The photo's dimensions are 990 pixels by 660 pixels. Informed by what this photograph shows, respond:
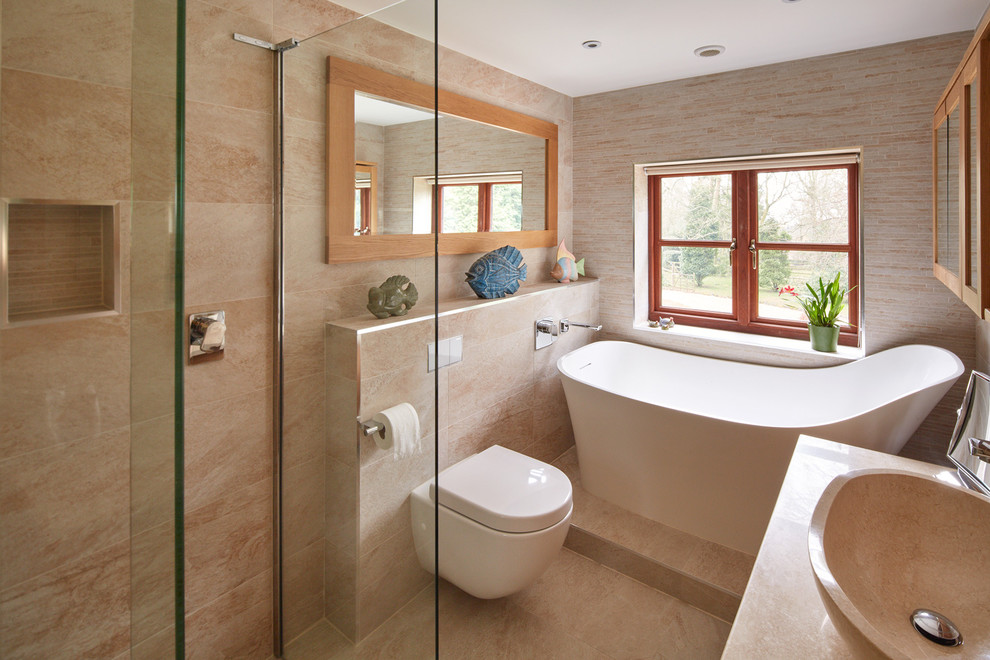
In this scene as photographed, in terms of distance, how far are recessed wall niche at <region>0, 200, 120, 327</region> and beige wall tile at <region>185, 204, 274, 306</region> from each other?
85cm

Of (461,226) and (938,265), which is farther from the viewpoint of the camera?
(461,226)

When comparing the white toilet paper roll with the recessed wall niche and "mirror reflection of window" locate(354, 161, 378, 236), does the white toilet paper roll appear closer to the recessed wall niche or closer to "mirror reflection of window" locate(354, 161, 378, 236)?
"mirror reflection of window" locate(354, 161, 378, 236)

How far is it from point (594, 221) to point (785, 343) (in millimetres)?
1471

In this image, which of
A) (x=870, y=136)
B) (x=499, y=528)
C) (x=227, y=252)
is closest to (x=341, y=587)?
(x=499, y=528)

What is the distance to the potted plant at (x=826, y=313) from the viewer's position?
296 centimetres

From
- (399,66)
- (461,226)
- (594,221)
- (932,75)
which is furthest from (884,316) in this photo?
(399,66)

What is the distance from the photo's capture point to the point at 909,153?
2633 millimetres

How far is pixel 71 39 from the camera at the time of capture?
650 millimetres

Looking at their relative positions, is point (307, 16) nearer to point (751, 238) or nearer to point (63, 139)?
point (63, 139)

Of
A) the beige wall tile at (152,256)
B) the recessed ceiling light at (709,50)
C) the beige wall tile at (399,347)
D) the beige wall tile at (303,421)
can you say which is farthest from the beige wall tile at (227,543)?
the recessed ceiling light at (709,50)

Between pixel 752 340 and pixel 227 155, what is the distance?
3.03 meters

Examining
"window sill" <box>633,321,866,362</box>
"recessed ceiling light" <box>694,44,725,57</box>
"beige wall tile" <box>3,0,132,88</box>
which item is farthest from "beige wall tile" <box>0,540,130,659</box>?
"window sill" <box>633,321,866,362</box>

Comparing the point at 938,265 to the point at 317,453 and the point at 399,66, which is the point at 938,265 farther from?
the point at 317,453

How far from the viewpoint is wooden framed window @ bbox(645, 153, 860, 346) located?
3.09 meters
